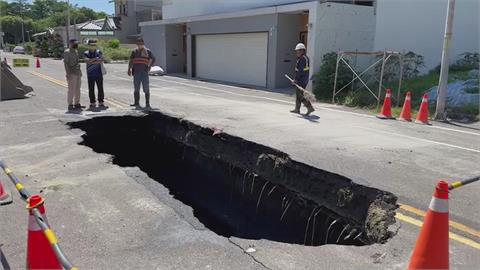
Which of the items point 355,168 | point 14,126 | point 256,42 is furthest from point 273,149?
point 256,42

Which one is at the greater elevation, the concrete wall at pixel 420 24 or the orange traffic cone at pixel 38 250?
the concrete wall at pixel 420 24

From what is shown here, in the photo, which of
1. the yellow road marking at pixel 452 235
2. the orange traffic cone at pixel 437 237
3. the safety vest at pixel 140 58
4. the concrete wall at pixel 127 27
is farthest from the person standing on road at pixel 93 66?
the concrete wall at pixel 127 27

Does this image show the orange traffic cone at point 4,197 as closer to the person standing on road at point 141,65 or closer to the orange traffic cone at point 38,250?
the orange traffic cone at point 38,250

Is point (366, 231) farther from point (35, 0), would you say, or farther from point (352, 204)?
point (35, 0)

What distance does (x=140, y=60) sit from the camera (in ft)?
35.1

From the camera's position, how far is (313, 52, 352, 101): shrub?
1606cm

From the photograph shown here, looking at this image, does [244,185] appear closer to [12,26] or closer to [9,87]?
[9,87]

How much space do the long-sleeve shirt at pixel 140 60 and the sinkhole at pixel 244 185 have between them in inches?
57.3

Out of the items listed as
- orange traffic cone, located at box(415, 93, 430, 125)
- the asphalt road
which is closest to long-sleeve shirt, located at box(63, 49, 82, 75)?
the asphalt road

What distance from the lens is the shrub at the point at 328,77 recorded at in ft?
52.7

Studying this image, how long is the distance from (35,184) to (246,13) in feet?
56.1

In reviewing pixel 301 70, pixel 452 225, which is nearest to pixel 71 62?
pixel 301 70

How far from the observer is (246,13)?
68.0 ft

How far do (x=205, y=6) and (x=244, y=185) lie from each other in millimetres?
21159
